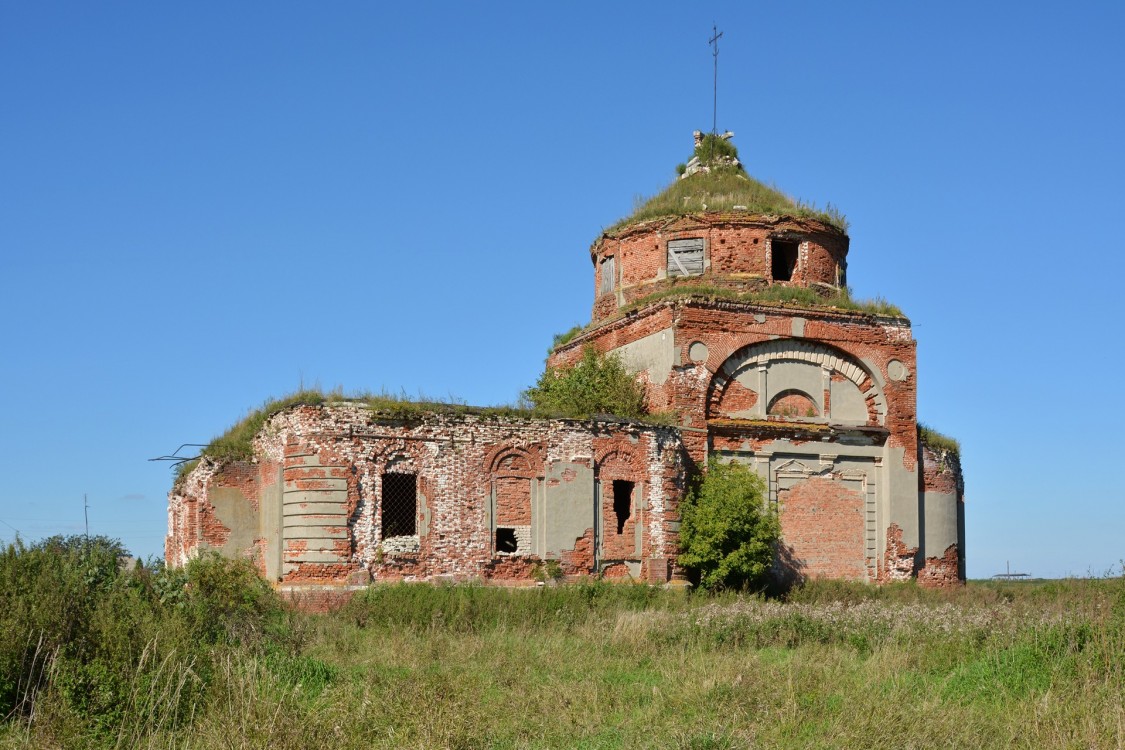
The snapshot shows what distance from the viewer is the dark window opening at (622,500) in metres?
23.0

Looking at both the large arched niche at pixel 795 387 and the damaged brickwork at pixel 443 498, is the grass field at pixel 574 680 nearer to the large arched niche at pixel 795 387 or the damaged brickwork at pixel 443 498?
the damaged brickwork at pixel 443 498

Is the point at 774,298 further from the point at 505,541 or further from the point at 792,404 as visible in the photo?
the point at 505,541

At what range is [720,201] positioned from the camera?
88.2 ft

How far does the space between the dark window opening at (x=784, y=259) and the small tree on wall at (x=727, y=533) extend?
5.89m

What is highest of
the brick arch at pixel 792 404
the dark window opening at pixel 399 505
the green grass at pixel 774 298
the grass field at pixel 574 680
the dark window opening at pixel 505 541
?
the green grass at pixel 774 298

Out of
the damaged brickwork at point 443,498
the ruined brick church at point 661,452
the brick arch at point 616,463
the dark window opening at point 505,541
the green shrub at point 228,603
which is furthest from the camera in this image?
the brick arch at point 616,463

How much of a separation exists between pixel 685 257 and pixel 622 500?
6.29m

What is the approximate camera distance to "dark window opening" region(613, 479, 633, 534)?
75.5 feet

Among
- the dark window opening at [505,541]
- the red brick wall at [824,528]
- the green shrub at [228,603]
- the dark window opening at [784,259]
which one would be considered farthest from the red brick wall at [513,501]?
the dark window opening at [784,259]

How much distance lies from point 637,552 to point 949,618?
7.12m

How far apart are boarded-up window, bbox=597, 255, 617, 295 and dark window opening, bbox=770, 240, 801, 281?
3685 millimetres

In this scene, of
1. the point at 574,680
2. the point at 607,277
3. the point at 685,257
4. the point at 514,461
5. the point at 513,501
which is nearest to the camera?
the point at 574,680

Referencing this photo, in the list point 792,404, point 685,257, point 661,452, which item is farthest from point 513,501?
point 685,257

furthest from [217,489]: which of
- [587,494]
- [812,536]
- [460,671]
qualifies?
[812,536]
